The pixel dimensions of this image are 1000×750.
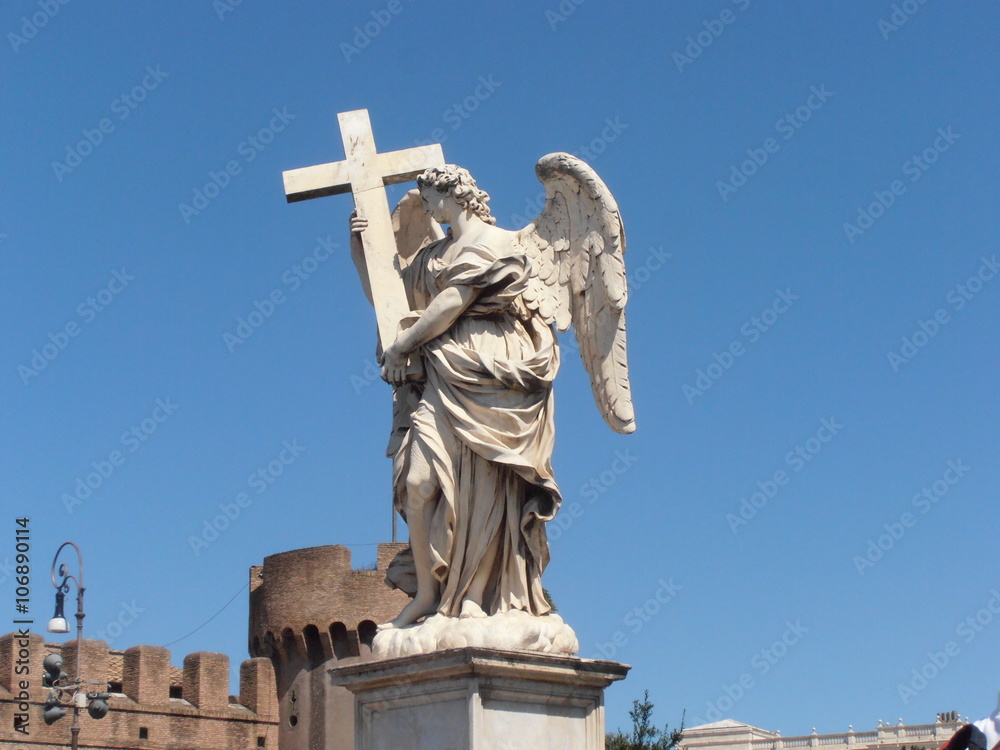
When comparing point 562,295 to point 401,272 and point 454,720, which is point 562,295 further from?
point 454,720

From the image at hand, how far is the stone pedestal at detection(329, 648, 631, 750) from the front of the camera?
5.93 metres

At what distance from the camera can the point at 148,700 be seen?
3941cm

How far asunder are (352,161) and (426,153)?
0.36 meters

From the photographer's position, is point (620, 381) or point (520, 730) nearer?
point (520, 730)

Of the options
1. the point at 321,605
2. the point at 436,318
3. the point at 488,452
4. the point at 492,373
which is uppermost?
the point at 321,605

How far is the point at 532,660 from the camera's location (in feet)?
19.8

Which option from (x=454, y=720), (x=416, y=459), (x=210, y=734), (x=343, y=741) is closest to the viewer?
(x=454, y=720)

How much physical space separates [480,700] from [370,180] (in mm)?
2606

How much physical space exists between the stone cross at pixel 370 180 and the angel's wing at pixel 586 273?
0.60 m

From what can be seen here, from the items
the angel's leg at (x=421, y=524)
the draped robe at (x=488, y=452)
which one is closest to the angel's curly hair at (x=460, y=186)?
the draped robe at (x=488, y=452)

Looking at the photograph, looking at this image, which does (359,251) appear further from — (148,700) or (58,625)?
(148,700)

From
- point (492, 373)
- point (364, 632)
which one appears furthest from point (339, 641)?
point (492, 373)

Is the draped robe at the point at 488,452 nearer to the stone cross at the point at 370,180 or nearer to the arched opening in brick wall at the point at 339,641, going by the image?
the stone cross at the point at 370,180

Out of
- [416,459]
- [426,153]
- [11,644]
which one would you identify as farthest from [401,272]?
[11,644]
